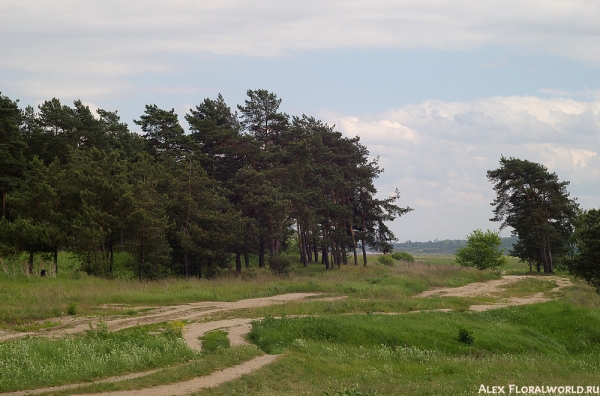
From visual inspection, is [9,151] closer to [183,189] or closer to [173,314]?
[183,189]

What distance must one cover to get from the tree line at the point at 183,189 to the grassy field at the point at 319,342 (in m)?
3.93

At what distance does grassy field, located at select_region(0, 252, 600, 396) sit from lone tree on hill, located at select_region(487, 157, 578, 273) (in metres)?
20.3

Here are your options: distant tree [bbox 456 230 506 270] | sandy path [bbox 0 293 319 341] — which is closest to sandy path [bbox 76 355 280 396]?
sandy path [bbox 0 293 319 341]

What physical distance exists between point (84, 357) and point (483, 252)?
52.1 metres

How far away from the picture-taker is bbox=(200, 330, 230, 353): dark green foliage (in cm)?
1794

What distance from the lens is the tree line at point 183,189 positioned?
3691cm

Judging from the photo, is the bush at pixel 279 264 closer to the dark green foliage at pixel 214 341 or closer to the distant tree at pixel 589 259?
the distant tree at pixel 589 259

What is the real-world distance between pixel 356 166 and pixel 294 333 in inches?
1707

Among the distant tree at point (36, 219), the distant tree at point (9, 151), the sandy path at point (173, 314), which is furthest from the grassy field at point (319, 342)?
the distant tree at point (9, 151)

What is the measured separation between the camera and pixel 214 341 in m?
19.0

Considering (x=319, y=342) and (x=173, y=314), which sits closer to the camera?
(x=319, y=342)

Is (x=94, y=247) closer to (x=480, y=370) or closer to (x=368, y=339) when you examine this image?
(x=368, y=339)

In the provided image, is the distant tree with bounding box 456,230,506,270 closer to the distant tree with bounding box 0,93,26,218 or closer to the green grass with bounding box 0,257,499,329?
the green grass with bounding box 0,257,499,329

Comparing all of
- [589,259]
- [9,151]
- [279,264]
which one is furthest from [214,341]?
[9,151]
